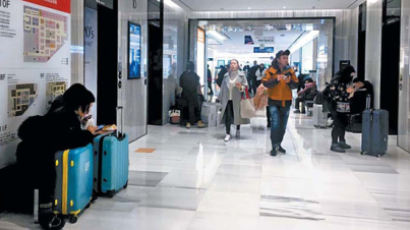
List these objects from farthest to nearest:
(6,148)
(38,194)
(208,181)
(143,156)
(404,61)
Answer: (404,61), (143,156), (208,181), (6,148), (38,194)

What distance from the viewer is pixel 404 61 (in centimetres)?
798

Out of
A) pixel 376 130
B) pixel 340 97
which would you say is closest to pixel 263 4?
pixel 340 97

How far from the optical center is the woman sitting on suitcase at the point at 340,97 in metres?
7.55

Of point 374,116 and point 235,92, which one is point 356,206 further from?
point 235,92

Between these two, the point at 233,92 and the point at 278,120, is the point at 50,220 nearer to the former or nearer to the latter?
the point at 278,120

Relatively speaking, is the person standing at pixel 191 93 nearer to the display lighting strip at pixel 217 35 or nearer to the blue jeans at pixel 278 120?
the blue jeans at pixel 278 120

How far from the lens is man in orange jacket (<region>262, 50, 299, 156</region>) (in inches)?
278

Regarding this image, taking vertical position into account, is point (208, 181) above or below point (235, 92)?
below

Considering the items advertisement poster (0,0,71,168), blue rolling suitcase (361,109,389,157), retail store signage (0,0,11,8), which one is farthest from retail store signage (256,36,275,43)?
retail store signage (0,0,11,8)

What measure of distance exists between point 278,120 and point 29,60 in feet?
13.4

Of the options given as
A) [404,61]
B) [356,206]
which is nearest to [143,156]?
[356,206]

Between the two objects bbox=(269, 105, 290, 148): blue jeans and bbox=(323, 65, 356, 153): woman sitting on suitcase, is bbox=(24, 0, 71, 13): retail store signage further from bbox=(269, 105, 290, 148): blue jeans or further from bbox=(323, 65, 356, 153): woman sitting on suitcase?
bbox=(323, 65, 356, 153): woman sitting on suitcase

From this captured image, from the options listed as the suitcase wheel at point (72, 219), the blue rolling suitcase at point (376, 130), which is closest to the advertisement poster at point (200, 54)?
the blue rolling suitcase at point (376, 130)

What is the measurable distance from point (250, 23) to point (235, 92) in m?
5.73
